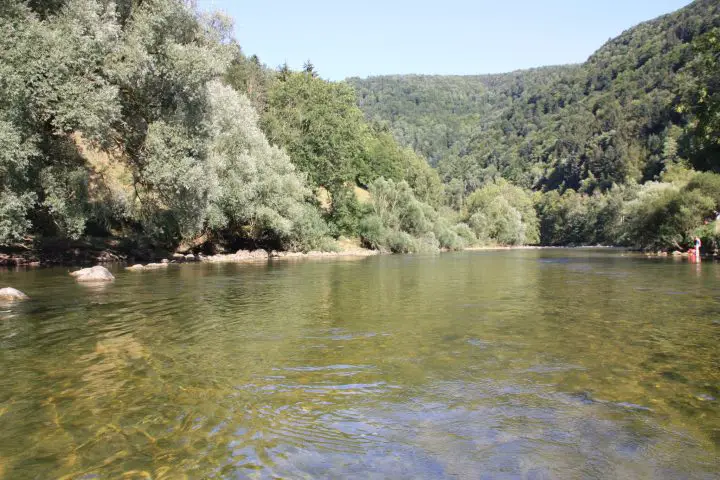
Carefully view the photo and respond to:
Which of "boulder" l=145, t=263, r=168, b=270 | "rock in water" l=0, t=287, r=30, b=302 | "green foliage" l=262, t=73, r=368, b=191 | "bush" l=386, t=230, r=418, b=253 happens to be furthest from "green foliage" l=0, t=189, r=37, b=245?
"bush" l=386, t=230, r=418, b=253

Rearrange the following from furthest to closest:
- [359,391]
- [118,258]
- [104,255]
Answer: [118,258] < [104,255] < [359,391]

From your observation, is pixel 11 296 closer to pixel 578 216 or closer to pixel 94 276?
pixel 94 276

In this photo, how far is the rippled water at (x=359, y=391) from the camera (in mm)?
5816

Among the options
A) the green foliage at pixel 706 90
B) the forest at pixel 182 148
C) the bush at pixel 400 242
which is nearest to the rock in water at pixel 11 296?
the forest at pixel 182 148

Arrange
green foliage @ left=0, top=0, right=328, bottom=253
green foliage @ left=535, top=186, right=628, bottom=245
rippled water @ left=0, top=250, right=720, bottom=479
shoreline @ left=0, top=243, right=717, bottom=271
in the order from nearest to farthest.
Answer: rippled water @ left=0, top=250, right=720, bottom=479
green foliage @ left=0, top=0, right=328, bottom=253
shoreline @ left=0, top=243, right=717, bottom=271
green foliage @ left=535, top=186, right=628, bottom=245

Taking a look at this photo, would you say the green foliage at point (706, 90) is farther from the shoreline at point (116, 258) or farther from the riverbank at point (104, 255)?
the riverbank at point (104, 255)

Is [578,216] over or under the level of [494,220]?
over

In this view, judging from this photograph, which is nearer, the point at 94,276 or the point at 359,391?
the point at 359,391

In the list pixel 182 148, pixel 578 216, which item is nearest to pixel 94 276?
pixel 182 148

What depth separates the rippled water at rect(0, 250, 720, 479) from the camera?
582 cm

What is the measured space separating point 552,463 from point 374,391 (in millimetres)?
3170

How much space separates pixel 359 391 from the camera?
8.30 metres

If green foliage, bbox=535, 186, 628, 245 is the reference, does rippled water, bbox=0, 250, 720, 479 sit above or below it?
below

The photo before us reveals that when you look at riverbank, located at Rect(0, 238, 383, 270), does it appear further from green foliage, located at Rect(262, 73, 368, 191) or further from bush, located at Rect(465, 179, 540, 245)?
bush, located at Rect(465, 179, 540, 245)
